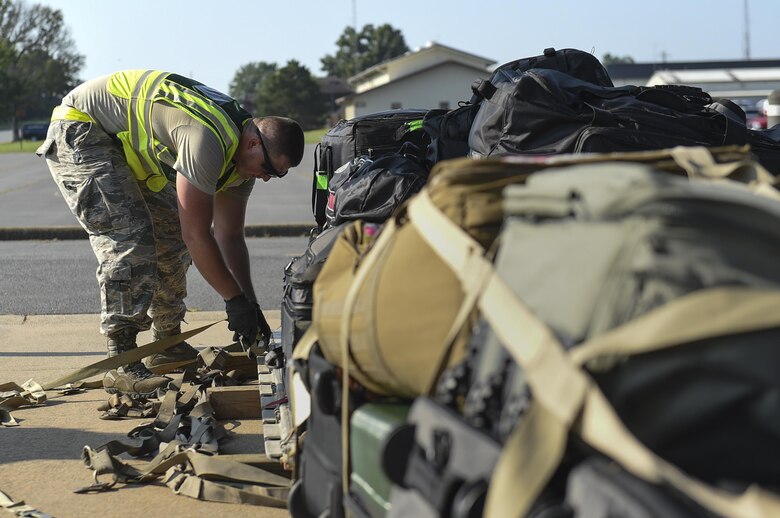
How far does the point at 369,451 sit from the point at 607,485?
2.73 ft

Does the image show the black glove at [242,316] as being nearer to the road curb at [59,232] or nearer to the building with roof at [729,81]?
the road curb at [59,232]

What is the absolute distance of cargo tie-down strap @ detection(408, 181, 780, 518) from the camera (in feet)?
5.16

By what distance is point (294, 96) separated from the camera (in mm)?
85438

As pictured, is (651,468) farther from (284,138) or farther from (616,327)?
(284,138)

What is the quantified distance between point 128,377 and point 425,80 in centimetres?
6948

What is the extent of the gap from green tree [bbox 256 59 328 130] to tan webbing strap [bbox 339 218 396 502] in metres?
83.2

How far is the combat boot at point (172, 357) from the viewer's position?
564 cm

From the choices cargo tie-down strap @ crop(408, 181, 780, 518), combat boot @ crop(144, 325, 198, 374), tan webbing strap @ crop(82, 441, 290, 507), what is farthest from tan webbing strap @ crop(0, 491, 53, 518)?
cargo tie-down strap @ crop(408, 181, 780, 518)

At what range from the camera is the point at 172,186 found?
585 cm

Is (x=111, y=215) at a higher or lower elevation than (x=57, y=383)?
higher

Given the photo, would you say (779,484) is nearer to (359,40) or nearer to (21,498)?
(21,498)

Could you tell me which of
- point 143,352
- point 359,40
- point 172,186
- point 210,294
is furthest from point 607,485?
point 359,40

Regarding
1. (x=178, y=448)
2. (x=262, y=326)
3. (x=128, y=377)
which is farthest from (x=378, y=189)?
(x=128, y=377)

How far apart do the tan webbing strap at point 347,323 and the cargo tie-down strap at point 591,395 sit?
0.56 m
